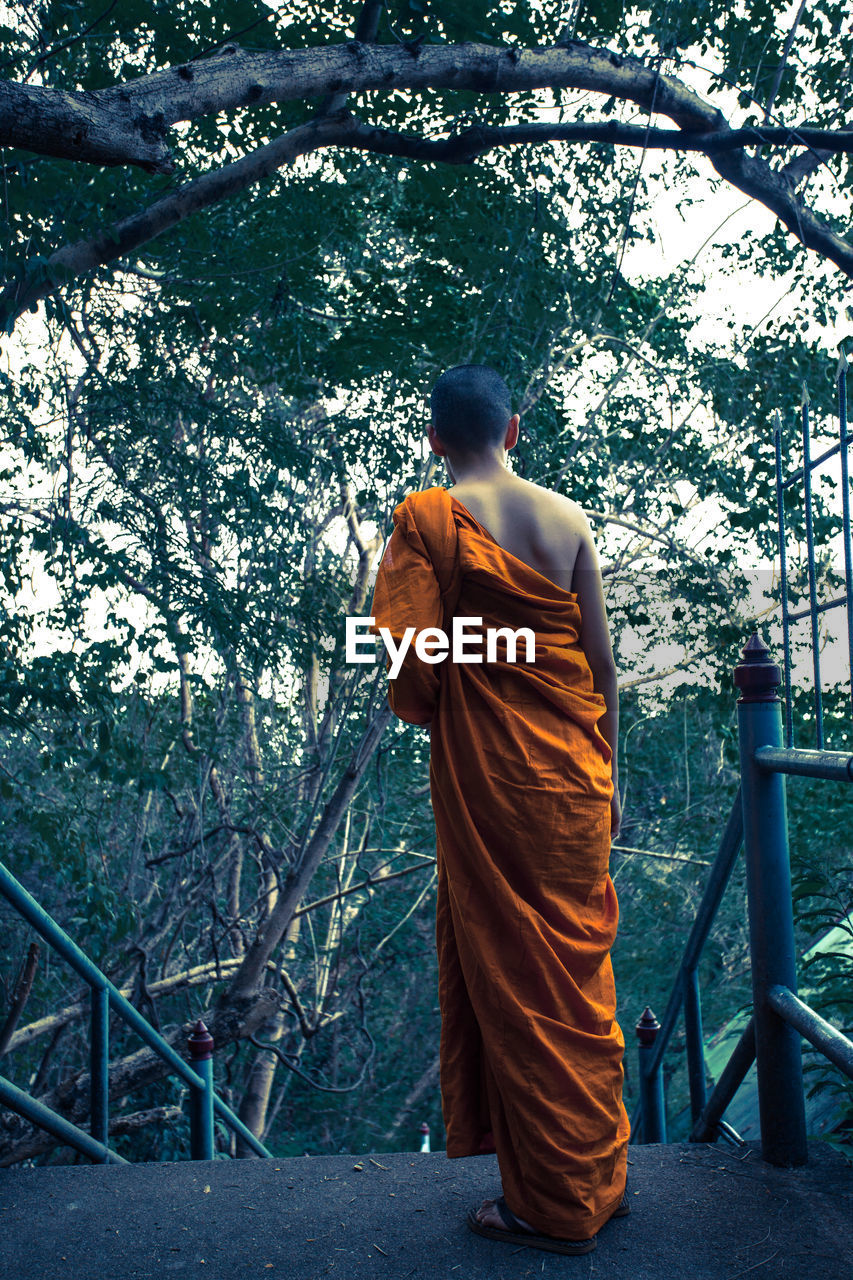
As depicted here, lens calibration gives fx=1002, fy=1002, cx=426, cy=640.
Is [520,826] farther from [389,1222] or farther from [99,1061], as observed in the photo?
[99,1061]

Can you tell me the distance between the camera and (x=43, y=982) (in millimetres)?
7723

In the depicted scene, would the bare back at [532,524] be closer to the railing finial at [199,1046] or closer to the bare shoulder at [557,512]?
the bare shoulder at [557,512]

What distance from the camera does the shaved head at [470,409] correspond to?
2.27 m

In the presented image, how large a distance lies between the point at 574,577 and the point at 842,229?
6079mm

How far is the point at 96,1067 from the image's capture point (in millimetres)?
2855

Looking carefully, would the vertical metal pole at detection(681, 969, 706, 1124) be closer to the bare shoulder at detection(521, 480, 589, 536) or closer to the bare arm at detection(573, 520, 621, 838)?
the bare arm at detection(573, 520, 621, 838)

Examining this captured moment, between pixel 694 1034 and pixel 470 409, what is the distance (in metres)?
A: 1.81

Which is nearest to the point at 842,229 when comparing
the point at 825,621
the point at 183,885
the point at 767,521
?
the point at 767,521

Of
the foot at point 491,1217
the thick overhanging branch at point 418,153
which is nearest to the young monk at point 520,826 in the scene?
the foot at point 491,1217

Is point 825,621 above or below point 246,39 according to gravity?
below

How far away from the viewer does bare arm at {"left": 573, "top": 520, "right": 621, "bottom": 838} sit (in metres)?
2.23

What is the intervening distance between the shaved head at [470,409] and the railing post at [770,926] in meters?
0.75

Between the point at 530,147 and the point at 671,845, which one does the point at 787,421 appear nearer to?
the point at 530,147

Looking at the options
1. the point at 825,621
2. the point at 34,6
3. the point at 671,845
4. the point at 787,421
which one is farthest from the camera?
the point at 671,845
